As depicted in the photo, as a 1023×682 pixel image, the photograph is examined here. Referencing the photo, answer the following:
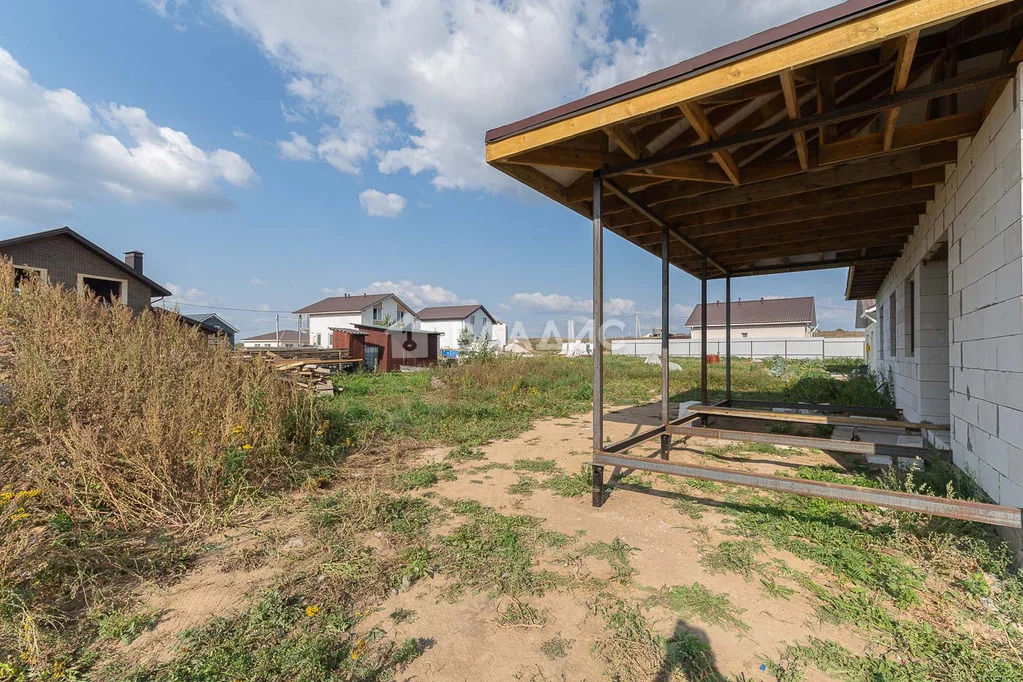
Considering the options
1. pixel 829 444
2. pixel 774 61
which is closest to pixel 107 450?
pixel 774 61

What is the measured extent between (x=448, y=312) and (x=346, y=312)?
1111 cm

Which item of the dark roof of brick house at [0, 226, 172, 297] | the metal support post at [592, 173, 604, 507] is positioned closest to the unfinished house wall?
the metal support post at [592, 173, 604, 507]

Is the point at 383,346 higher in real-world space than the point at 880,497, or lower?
higher

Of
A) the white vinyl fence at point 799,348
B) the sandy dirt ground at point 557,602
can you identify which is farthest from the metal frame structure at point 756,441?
the white vinyl fence at point 799,348

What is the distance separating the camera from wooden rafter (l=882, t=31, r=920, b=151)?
6.79ft

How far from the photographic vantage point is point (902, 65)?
225 centimetres

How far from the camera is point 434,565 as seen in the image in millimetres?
2766

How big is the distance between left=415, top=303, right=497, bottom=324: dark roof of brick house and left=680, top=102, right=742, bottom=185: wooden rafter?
40.8 meters

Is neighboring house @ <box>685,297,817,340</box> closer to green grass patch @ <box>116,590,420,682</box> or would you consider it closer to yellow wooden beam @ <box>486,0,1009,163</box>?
yellow wooden beam @ <box>486,0,1009,163</box>

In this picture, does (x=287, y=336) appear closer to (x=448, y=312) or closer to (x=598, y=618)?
(x=448, y=312)

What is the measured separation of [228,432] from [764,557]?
439 cm

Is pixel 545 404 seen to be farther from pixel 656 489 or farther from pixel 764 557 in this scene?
pixel 764 557

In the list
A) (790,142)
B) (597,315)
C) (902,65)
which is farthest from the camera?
(790,142)

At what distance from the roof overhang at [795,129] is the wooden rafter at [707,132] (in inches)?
0.6
